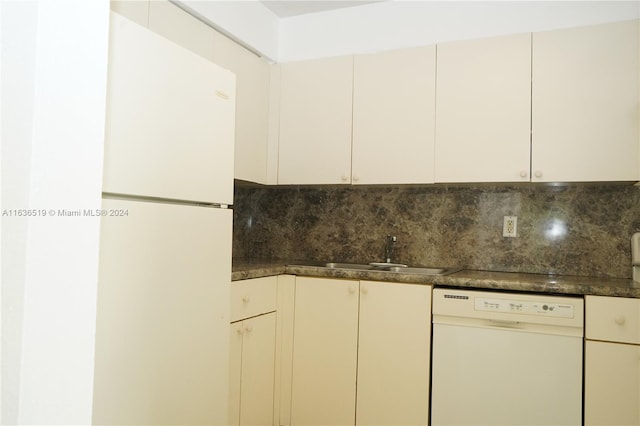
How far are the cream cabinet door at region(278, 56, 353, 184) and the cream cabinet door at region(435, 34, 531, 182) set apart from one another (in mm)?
517

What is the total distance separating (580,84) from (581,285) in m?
0.94

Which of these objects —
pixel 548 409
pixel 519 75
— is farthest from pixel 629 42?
pixel 548 409

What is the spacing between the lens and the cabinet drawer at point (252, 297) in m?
2.06

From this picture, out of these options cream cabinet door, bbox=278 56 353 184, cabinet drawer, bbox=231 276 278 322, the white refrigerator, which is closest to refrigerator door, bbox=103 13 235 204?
the white refrigerator

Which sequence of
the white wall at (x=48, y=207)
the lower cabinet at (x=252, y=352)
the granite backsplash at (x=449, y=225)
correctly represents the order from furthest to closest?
1. the granite backsplash at (x=449, y=225)
2. the lower cabinet at (x=252, y=352)
3. the white wall at (x=48, y=207)

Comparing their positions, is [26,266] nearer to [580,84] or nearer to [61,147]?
[61,147]

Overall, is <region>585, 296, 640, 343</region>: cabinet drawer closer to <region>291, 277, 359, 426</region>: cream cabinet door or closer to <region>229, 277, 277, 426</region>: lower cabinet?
<region>291, 277, 359, 426</region>: cream cabinet door

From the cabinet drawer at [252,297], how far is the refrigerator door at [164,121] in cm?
64

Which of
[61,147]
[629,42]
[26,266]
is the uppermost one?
[629,42]

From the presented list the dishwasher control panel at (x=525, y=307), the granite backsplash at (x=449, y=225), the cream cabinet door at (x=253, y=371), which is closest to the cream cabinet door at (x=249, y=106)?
the granite backsplash at (x=449, y=225)

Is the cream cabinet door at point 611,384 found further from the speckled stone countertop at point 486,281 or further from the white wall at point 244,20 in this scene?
the white wall at point 244,20

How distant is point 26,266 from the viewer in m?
0.77

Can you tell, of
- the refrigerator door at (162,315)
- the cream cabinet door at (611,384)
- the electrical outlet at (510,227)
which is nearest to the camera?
the refrigerator door at (162,315)

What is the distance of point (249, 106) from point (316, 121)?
15.3 inches
